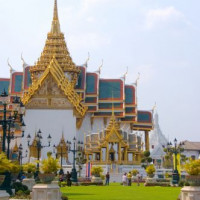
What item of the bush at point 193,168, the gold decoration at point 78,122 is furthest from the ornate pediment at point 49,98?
the bush at point 193,168

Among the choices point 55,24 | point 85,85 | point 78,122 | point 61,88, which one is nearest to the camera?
point 61,88

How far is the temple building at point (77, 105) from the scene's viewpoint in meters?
45.8

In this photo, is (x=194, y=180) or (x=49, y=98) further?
(x=49, y=98)

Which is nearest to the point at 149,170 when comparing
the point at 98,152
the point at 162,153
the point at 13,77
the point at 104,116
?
the point at 98,152

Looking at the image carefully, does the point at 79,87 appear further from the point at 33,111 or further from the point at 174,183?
the point at 174,183

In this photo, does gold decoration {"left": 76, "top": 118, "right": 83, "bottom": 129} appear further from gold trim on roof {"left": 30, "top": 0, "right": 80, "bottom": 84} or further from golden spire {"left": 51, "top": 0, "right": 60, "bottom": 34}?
golden spire {"left": 51, "top": 0, "right": 60, "bottom": 34}

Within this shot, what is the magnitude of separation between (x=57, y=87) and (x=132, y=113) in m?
8.61

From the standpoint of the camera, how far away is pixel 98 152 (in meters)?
45.0

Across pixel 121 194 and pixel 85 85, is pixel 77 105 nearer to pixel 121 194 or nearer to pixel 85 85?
pixel 85 85

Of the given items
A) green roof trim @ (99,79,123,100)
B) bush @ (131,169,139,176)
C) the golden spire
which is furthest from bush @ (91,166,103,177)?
the golden spire

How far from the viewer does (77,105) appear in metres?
49.6

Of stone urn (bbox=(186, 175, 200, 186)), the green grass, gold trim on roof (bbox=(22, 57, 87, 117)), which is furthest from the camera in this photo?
gold trim on roof (bbox=(22, 57, 87, 117))

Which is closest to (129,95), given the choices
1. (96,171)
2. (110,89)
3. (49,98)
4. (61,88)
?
(110,89)

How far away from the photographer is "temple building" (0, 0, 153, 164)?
45.8m
